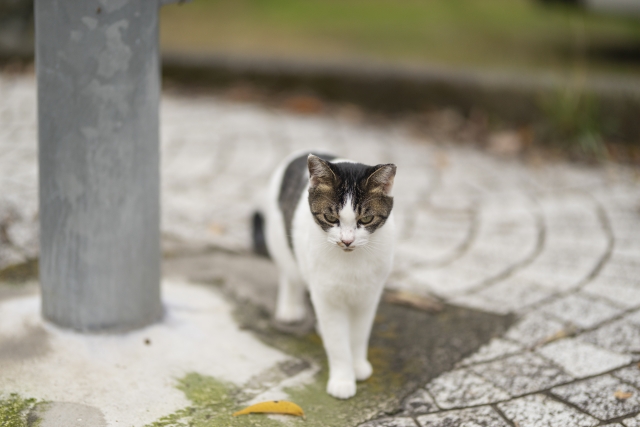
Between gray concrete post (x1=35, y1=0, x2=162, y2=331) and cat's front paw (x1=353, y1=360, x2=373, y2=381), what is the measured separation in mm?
895

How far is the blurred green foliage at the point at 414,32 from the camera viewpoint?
664 centimetres

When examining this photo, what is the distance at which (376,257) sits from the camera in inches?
98.4

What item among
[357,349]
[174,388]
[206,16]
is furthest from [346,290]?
[206,16]

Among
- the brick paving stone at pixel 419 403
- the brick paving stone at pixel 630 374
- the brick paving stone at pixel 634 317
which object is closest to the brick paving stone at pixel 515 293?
the brick paving stone at pixel 634 317

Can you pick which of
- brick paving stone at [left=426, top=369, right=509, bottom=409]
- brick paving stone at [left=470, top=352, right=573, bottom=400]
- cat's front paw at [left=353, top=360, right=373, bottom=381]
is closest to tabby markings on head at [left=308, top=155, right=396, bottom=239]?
cat's front paw at [left=353, top=360, right=373, bottom=381]

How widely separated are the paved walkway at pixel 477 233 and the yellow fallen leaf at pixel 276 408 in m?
0.31

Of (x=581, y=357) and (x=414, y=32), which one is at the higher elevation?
(x=414, y=32)

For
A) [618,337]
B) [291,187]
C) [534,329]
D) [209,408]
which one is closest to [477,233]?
[534,329]

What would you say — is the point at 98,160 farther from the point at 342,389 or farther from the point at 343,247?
the point at 342,389

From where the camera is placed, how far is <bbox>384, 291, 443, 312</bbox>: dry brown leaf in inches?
129

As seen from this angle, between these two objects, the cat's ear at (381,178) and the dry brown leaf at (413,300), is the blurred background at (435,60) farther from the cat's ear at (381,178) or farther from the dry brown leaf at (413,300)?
the cat's ear at (381,178)

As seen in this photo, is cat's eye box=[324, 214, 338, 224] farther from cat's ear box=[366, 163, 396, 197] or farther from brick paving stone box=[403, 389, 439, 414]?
brick paving stone box=[403, 389, 439, 414]

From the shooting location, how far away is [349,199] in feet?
7.80

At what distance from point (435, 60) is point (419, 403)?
470 centimetres
